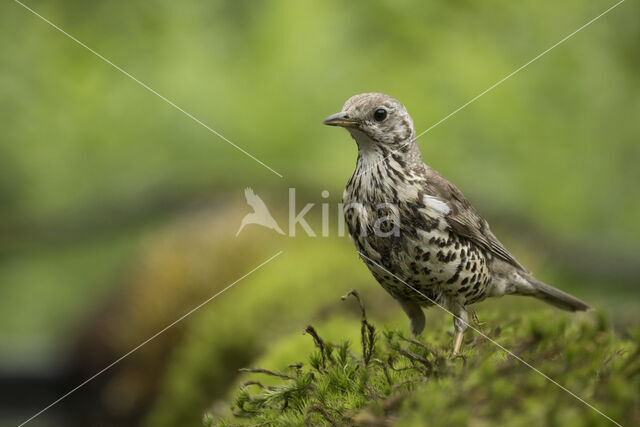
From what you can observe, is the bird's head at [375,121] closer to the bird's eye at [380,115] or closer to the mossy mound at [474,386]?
the bird's eye at [380,115]

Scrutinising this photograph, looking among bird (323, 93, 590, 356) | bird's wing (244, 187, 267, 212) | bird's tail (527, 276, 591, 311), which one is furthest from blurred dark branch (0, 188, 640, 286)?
bird (323, 93, 590, 356)

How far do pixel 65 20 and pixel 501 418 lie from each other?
21.8ft

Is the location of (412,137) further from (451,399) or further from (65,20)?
(65,20)

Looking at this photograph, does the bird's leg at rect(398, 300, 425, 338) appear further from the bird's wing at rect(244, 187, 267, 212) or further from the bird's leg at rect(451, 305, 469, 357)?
the bird's wing at rect(244, 187, 267, 212)

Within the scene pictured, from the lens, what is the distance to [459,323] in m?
2.51

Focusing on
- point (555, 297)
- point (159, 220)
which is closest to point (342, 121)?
point (555, 297)

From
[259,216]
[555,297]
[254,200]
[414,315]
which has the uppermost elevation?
[254,200]

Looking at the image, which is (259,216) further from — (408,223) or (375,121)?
(408,223)

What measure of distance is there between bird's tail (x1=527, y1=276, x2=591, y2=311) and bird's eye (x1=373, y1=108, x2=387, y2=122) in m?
0.98

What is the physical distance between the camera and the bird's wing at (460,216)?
250 cm

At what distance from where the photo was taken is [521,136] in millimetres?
6910

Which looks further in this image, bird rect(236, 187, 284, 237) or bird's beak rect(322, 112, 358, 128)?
bird rect(236, 187, 284, 237)

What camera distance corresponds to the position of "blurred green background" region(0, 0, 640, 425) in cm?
635

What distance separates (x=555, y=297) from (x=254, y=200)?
8.28 feet
